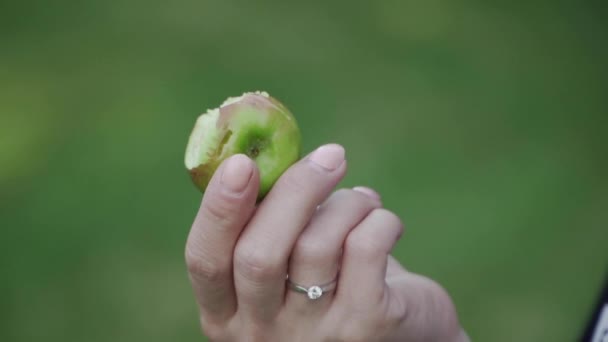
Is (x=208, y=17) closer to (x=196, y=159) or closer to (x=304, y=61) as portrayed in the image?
(x=304, y=61)

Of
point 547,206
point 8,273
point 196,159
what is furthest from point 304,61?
point 196,159

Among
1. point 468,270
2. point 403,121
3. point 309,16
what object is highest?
point 309,16

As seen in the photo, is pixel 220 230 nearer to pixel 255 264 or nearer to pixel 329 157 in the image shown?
pixel 255 264

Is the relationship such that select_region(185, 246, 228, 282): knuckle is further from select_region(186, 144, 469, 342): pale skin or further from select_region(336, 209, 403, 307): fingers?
select_region(336, 209, 403, 307): fingers

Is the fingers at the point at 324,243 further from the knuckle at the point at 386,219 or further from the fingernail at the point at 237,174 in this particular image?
the fingernail at the point at 237,174

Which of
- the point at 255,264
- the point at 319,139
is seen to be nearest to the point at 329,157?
the point at 255,264

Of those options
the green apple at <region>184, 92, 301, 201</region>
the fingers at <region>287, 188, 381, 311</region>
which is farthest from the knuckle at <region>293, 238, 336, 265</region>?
the green apple at <region>184, 92, 301, 201</region>
